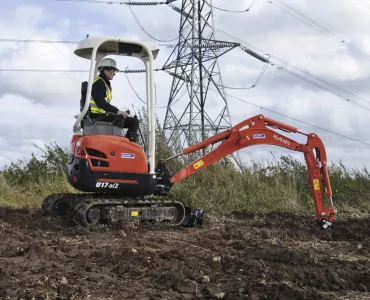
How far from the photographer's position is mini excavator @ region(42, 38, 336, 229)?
809 cm

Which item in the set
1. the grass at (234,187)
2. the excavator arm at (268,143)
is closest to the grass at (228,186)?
the grass at (234,187)

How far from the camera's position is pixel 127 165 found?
824 cm

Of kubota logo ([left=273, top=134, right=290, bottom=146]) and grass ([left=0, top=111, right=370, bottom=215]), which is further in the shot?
grass ([left=0, top=111, right=370, bottom=215])

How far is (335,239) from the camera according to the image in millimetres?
8703

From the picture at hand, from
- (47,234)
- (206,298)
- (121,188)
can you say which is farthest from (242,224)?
(206,298)

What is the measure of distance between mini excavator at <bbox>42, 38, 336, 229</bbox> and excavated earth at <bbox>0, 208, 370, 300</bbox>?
1.00 feet

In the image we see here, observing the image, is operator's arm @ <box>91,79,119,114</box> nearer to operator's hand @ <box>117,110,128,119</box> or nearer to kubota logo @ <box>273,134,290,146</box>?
operator's hand @ <box>117,110,128,119</box>

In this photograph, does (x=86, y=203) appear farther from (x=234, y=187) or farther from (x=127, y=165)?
(x=234, y=187)

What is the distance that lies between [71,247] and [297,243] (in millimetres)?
3198

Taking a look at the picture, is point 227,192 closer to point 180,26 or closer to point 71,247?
point 71,247

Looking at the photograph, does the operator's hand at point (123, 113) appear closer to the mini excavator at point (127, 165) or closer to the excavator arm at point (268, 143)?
the mini excavator at point (127, 165)

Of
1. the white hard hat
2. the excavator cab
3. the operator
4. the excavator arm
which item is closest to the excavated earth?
the excavator cab

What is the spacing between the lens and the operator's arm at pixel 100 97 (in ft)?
27.0

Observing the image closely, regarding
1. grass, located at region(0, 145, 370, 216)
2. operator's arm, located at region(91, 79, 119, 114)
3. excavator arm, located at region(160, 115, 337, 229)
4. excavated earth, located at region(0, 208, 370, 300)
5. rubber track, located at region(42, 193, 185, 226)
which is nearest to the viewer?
excavated earth, located at region(0, 208, 370, 300)
